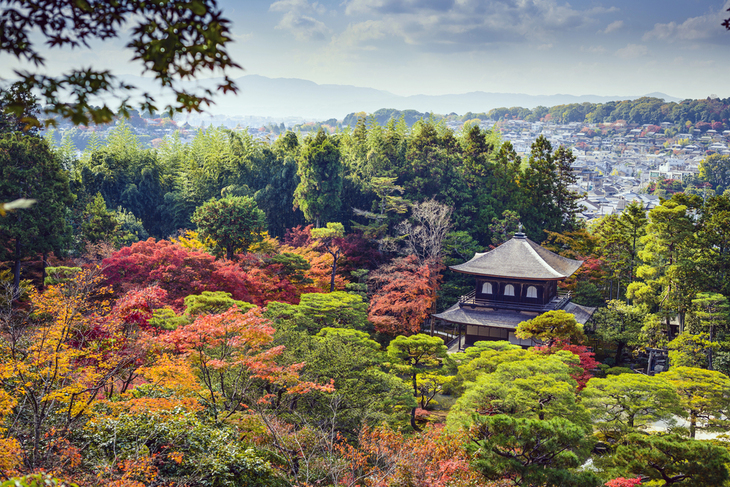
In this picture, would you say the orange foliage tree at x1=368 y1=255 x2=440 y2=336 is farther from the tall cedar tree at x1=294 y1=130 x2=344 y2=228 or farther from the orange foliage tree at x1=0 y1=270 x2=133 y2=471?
the orange foliage tree at x1=0 y1=270 x2=133 y2=471

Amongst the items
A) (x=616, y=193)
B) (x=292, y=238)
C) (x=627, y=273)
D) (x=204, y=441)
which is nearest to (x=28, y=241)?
(x=292, y=238)

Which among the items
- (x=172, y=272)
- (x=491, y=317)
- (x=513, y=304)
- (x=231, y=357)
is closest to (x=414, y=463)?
(x=231, y=357)

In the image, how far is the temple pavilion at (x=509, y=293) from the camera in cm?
2172

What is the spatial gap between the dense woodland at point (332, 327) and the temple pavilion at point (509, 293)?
1.96 metres

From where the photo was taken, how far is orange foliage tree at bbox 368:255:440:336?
72.0ft

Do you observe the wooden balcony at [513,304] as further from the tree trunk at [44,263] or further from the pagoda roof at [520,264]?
the tree trunk at [44,263]

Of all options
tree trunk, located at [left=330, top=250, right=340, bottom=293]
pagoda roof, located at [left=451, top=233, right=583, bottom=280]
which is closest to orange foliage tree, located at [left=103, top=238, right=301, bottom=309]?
tree trunk, located at [left=330, top=250, right=340, bottom=293]

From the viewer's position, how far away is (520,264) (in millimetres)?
22219

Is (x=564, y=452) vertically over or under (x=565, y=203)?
under

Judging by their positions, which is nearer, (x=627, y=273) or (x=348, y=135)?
(x=627, y=273)

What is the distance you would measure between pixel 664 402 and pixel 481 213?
19.7 m

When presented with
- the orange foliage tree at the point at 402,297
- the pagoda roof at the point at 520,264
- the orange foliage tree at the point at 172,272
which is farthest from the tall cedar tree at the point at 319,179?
the orange foliage tree at the point at 172,272

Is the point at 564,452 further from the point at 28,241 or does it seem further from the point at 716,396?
the point at 28,241

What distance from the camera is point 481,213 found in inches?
1236
